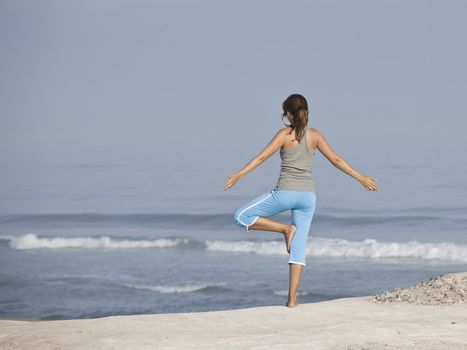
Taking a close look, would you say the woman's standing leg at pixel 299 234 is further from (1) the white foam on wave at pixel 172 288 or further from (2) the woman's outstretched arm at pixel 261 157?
(1) the white foam on wave at pixel 172 288

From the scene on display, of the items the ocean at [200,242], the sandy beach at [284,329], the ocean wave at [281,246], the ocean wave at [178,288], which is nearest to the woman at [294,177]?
the sandy beach at [284,329]

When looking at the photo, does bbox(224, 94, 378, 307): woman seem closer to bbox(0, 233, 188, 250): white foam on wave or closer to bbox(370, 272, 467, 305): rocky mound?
bbox(370, 272, 467, 305): rocky mound

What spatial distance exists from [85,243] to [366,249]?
7219mm

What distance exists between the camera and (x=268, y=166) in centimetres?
4594

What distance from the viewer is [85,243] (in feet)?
87.9

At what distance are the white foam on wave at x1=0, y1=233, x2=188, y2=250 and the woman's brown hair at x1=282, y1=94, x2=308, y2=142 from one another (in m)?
16.6

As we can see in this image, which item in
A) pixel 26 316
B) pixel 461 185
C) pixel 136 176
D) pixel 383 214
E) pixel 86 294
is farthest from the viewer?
pixel 136 176

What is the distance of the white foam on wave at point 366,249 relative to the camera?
23000mm

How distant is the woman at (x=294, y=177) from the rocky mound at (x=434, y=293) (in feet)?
3.38

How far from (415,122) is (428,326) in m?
49.6

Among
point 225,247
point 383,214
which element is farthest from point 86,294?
point 383,214

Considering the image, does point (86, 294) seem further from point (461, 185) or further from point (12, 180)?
point (12, 180)

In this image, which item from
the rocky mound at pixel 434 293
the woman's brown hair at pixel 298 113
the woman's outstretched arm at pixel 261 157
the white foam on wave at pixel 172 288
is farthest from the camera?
the white foam on wave at pixel 172 288

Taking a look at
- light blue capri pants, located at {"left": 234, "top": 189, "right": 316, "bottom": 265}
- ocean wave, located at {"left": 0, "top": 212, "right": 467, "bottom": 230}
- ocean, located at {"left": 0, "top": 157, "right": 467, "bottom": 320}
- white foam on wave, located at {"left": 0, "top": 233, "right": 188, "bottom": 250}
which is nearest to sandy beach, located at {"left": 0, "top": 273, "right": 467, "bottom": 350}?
light blue capri pants, located at {"left": 234, "top": 189, "right": 316, "bottom": 265}
